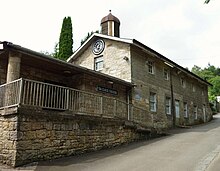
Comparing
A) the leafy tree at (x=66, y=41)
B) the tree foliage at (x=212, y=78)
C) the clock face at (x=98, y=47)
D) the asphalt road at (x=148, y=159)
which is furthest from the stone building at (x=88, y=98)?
the tree foliage at (x=212, y=78)

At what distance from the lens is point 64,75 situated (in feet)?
45.5

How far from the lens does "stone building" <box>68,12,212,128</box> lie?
16953 mm

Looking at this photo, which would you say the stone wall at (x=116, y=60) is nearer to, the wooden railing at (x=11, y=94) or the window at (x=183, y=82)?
the window at (x=183, y=82)

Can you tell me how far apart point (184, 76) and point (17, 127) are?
742 inches

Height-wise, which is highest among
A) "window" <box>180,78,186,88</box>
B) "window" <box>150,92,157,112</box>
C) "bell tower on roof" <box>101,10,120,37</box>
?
"bell tower on roof" <box>101,10,120,37</box>

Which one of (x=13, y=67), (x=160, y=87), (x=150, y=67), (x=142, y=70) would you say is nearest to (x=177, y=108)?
(x=160, y=87)

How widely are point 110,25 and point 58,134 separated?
40.6 ft

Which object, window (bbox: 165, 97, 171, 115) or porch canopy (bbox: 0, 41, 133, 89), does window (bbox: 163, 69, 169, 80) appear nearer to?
window (bbox: 165, 97, 171, 115)

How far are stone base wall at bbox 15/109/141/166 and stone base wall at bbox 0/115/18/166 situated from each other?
0.54 feet

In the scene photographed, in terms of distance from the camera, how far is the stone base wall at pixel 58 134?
8.23 m

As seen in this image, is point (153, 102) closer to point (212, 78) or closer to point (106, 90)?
point (106, 90)

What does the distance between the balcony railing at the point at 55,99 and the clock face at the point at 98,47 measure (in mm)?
6046

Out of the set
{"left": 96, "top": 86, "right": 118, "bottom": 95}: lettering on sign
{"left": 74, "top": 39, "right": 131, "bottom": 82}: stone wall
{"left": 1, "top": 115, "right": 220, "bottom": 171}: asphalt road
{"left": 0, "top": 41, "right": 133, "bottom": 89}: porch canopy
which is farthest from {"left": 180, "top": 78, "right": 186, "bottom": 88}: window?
{"left": 1, "top": 115, "right": 220, "bottom": 171}: asphalt road

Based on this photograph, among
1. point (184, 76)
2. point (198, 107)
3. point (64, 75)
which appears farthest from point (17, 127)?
point (198, 107)
